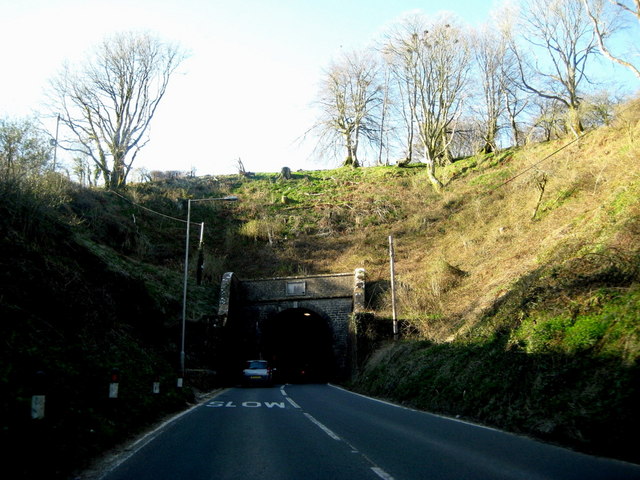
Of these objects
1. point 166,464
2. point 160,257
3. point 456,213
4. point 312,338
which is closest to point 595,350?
point 166,464

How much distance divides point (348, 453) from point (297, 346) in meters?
36.3

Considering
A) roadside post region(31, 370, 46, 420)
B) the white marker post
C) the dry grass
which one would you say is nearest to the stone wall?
the dry grass

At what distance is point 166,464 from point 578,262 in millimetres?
11014

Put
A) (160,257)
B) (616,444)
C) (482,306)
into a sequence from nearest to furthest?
1. (616,444)
2. (482,306)
3. (160,257)

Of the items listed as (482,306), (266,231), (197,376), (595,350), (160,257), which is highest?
(266,231)

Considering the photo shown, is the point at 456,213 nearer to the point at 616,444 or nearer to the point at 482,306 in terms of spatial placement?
the point at 482,306

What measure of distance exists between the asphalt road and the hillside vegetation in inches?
30.4

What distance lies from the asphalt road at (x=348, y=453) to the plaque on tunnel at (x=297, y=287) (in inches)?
800

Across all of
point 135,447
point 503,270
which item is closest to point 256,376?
point 503,270

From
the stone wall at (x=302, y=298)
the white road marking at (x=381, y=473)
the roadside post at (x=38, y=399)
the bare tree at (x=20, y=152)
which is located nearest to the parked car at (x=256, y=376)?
the stone wall at (x=302, y=298)

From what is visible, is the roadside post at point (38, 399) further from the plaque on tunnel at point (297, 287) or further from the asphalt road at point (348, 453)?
the plaque on tunnel at point (297, 287)

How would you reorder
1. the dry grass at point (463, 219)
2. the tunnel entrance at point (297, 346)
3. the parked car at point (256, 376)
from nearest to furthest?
the dry grass at point (463, 219) → the parked car at point (256, 376) → the tunnel entrance at point (297, 346)

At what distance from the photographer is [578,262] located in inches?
505

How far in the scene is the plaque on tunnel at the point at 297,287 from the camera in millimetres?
31500
